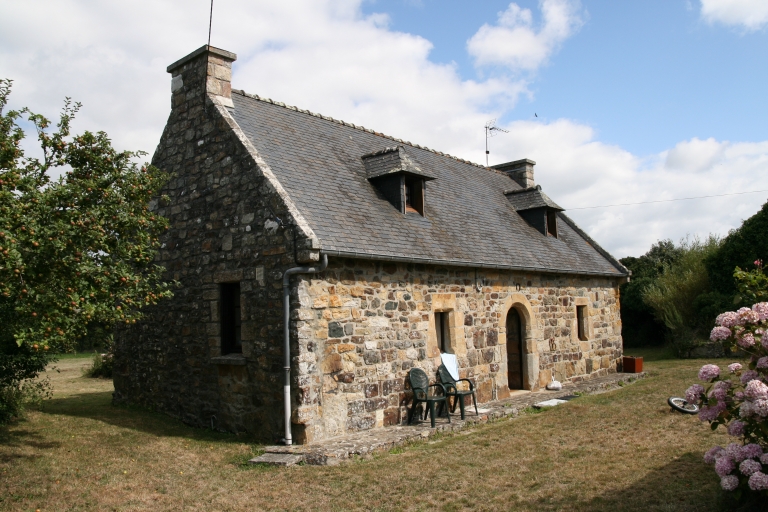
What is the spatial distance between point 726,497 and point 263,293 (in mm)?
6433

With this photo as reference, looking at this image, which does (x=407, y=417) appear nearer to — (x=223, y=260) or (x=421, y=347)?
(x=421, y=347)

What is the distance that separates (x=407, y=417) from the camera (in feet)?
32.6

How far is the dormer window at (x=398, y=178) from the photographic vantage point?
11.5 meters

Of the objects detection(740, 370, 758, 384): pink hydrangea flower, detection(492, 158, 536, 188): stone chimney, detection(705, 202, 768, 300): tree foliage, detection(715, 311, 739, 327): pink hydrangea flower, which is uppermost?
detection(492, 158, 536, 188): stone chimney

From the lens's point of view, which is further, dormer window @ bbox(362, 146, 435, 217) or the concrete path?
dormer window @ bbox(362, 146, 435, 217)

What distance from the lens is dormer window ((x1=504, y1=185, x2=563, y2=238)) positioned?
1573cm

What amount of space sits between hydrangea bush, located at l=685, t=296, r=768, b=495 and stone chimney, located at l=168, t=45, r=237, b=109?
28.8 ft

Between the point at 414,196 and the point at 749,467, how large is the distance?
8.28 metres

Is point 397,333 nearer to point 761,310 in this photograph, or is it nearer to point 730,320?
point 730,320

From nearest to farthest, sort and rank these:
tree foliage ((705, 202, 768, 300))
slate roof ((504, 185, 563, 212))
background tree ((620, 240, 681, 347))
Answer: slate roof ((504, 185, 563, 212))
tree foliage ((705, 202, 768, 300))
background tree ((620, 240, 681, 347))

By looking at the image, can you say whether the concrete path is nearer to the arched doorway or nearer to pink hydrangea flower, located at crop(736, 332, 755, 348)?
the arched doorway

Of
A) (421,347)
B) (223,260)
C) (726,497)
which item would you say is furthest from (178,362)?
(726,497)

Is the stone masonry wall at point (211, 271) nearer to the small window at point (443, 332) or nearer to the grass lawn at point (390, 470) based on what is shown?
the grass lawn at point (390, 470)

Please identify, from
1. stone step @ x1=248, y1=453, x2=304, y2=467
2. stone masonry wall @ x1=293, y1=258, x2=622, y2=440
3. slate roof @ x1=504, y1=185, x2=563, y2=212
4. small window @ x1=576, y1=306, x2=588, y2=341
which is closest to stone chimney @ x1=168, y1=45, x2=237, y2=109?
stone masonry wall @ x1=293, y1=258, x2=622, y2=440
